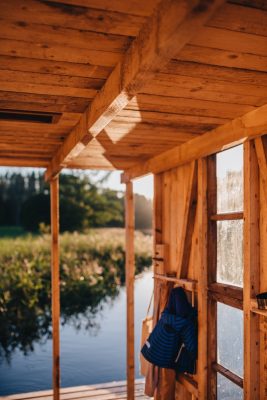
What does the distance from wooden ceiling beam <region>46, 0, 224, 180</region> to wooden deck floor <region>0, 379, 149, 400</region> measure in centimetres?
476

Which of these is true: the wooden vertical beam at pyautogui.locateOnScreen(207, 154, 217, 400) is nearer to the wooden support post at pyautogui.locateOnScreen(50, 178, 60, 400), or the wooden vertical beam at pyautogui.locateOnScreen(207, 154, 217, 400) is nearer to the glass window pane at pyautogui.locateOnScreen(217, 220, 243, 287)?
the glass window pane at pyautogui.locateOnScreen(217, 220, 243, 287)

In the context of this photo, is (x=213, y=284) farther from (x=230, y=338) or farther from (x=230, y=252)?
(x=230, y=338)

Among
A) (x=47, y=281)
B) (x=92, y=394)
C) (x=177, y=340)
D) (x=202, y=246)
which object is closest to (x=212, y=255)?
(x=202, y=246)

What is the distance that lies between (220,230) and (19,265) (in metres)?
9.71

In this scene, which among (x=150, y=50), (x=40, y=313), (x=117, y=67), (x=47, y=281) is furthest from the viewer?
(x=47, y=281)

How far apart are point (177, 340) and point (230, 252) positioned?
1.26m

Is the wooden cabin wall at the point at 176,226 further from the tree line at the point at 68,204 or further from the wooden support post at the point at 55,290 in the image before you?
the tree line at the point at 68,204

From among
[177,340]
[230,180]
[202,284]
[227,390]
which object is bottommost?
[227,390]

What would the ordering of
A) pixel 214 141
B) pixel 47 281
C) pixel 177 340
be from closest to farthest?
pixel 214 141
pixel 177 340
pixel 47 281

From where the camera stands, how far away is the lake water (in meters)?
8.43

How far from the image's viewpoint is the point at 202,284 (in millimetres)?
4484

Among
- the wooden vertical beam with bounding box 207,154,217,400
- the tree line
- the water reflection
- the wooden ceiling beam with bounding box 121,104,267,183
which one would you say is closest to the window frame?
the wooden vertical beam with bounding box 207,154,217,400

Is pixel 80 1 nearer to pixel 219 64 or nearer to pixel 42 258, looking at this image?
pixel 219 64

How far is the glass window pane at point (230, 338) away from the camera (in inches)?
160
